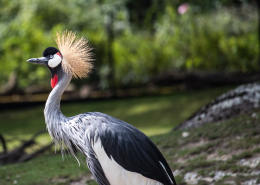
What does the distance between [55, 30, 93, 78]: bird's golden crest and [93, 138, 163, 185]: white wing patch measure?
2.25 ft

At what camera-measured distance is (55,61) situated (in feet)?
8.75

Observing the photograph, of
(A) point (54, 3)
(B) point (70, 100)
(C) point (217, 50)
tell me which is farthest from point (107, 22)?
(C) point (217, 50)

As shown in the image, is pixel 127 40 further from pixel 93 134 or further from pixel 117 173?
pixel 117 173

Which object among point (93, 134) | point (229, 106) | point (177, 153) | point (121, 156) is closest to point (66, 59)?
point (93, 134)

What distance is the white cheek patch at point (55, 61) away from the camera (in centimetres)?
266

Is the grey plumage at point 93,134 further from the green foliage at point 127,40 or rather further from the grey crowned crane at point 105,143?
the green foliage at point 127,40

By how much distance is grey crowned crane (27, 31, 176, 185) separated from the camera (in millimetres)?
2324

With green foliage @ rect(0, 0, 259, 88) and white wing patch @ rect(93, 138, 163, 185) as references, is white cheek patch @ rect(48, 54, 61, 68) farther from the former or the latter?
green foliage @ rect(0, 0, 259, 88)

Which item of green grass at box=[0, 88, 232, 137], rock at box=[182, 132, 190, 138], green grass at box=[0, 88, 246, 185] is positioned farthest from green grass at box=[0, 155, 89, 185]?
green grass at box=[0, 88, 232, 137]

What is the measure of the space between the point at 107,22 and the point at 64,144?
24.2ft

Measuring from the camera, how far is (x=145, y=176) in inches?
91.3

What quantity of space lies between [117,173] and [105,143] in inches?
9.3

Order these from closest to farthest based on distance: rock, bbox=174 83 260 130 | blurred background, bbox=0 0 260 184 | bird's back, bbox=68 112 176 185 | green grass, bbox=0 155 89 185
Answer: bird's back, bbox=68 112 176 185
green grass, bbox=0 155 89 185
rock, bbox=174 83 260 130
blurred background, bbox=0 0 260 184

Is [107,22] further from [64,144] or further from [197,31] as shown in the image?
[64,144]
